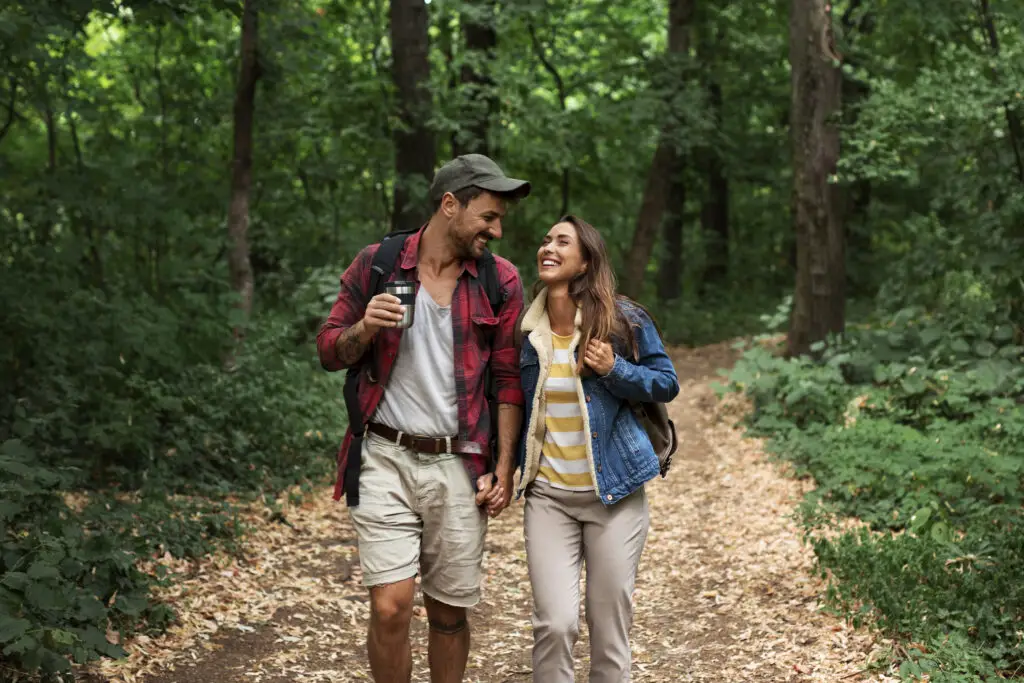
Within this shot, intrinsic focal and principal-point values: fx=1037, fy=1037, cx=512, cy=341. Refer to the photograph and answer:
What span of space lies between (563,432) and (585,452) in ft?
0.37

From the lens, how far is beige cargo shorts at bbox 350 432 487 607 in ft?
12.7

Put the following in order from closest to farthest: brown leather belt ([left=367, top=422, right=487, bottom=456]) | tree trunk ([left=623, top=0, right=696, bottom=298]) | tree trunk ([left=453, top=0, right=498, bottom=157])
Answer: brown leather belt ([left=367, top=422, right=487, bottom=456]) → tree trunk ([left=453, top=0, right=498, bottom=157]) → tree trunk ([left=623, top=0, right=696, bottom=298])

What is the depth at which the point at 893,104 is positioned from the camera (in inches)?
420

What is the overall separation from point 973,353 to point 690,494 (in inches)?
136

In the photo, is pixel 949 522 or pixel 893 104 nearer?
pixel 949 522

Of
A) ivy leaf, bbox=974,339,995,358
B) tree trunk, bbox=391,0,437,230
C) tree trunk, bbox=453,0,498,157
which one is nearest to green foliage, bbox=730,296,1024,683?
ivy leaf, bbox=974,339,995,358

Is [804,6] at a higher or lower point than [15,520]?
higher

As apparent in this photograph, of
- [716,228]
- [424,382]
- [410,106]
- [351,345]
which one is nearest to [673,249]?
[716,228]

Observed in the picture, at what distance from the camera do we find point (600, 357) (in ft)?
12.5

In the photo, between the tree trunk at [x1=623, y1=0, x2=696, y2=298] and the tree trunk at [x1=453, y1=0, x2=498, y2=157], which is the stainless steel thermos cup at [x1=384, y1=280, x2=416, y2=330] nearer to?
the tree trunk at [x1=453, y1=0, x2=498, y2=157]

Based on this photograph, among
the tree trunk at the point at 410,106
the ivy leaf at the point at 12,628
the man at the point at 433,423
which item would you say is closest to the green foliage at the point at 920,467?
the man at the point at 433,423

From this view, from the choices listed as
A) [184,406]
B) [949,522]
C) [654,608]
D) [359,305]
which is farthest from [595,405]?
[184,406]

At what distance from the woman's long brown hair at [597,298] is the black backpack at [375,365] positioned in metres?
0.32

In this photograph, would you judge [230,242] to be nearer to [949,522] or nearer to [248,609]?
[248,609]
